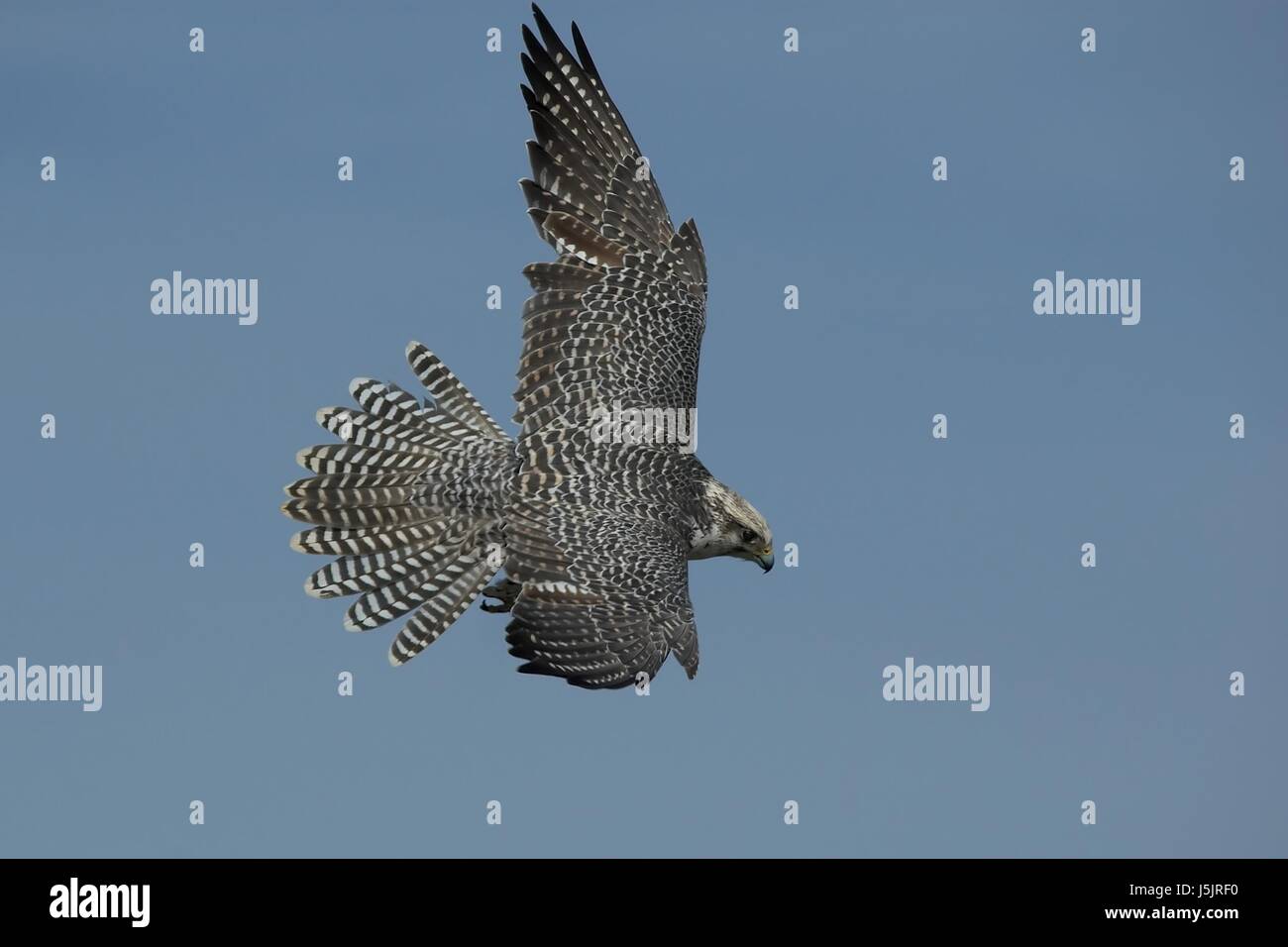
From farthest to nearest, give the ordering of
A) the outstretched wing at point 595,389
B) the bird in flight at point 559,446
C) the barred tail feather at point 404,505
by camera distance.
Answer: the barred tail feather at point 404,505 < the bird in flight at point 559,446 < the outstretched wing at point 595,389

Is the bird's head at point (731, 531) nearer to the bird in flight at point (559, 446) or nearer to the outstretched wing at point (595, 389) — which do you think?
the bird in flight at point (559, 446)

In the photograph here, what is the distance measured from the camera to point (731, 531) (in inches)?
885

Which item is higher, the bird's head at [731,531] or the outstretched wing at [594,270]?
the outstretched wing at [594,270]

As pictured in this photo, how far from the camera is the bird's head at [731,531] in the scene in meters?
22.4

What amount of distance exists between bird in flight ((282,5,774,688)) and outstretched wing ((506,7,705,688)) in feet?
0.07

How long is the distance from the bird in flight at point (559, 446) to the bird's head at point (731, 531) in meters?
0.02

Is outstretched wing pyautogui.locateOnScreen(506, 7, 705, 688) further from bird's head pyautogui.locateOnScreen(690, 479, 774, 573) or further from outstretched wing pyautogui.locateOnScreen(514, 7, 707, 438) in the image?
bird's head pyautogui.locateOnScreen(690, 479, 774, 573)

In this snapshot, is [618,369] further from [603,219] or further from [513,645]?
[513,645]

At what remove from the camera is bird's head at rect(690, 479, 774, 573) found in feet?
73.4

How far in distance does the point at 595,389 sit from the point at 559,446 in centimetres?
76

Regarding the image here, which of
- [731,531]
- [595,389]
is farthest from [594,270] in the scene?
[731,531]

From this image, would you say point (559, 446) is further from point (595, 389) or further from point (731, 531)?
point (731, 531)

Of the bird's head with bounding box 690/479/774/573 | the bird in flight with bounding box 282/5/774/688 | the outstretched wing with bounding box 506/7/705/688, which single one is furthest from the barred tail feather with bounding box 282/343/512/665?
the bird's head with bounding box 690/479/774/573

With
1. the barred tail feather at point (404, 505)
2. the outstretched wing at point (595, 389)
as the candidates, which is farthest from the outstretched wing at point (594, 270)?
the barred tail feather at point (404, 505)
